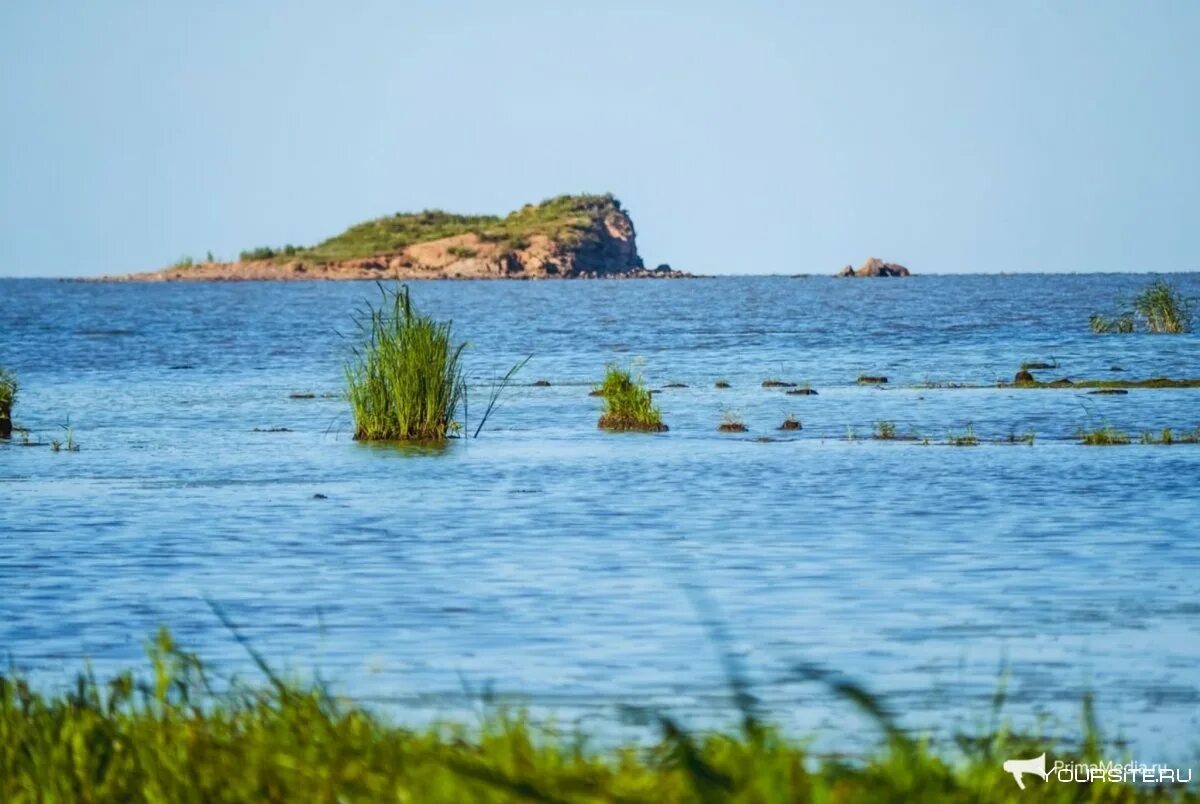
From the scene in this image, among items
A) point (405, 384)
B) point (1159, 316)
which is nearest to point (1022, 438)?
point (405, 384)

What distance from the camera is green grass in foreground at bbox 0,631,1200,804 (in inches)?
216

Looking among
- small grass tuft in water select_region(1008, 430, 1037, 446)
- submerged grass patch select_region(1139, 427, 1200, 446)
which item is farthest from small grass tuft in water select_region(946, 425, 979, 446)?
submerged grass patch select_region(1139, 427, 1200, 446)

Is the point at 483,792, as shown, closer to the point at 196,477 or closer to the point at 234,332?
the point at 196,477

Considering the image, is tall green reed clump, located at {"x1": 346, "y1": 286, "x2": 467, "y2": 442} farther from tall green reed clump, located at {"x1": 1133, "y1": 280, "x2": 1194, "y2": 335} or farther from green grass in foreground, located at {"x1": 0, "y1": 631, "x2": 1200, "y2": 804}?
tall green reed clump, located at {"x1": 1133, "y1": 280, "x2": 1194, "y2": 335}

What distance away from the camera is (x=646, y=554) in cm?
1593

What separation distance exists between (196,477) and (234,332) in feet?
187

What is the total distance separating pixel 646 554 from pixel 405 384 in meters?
12.1

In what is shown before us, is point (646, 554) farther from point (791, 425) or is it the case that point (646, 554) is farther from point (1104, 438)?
point (791, 425)

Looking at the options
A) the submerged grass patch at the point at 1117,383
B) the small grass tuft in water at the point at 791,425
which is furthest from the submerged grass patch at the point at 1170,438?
the submerged grass patch at the point at 1117,383

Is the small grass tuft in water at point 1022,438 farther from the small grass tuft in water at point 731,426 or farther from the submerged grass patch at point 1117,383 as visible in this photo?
the submerged grass patch at point 1117,383

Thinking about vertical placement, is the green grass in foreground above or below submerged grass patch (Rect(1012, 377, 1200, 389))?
above

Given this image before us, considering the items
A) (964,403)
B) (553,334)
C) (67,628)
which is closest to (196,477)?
(67,628)

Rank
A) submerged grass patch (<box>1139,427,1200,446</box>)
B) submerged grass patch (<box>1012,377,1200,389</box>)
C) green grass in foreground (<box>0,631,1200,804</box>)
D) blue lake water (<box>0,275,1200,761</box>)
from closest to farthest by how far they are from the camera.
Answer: green grass in foreground (<box>0,631,1200,804</box>) → blue lake water (<box>0,275,1200,761</box>) → submerged grass patch (<box>1139,427,1200,446</box>) → submerged grass patch (<box>1012,377,1200,389</box>)

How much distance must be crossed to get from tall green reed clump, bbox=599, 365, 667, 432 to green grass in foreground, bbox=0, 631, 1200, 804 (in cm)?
2254
